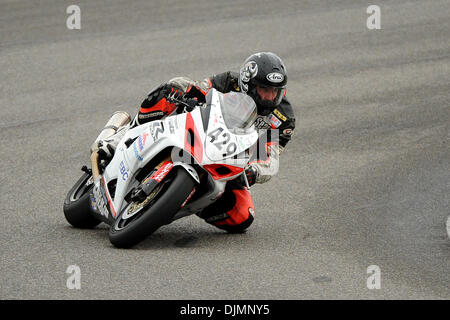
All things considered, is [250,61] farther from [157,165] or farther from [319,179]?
[319,179]

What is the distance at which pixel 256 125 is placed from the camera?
21.3 feet

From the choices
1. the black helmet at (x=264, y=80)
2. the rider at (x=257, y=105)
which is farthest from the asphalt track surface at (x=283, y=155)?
the black helmet at (x=264, y=80)

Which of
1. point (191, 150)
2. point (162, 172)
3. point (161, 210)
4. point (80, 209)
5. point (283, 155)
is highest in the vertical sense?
point (191, 150)

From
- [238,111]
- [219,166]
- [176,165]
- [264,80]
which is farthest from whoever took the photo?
[264,80]

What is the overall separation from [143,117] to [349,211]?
2185 mm

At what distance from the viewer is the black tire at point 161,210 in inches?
218

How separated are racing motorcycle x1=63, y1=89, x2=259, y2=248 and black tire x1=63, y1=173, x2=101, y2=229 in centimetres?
32

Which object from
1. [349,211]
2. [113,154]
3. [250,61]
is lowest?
[349,211]

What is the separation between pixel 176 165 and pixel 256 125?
1.04 meters

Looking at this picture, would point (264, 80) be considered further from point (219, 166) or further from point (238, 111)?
point (219, 166)

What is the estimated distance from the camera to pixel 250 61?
6.29 metres

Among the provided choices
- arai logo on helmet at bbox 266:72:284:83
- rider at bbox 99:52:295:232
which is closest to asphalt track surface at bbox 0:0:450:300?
rider at bbox 99:52:295:232

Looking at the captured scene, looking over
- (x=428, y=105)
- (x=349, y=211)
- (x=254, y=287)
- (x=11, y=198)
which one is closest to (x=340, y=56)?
(x=428, y=105)

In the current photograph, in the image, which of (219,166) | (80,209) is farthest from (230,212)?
(80,209)
